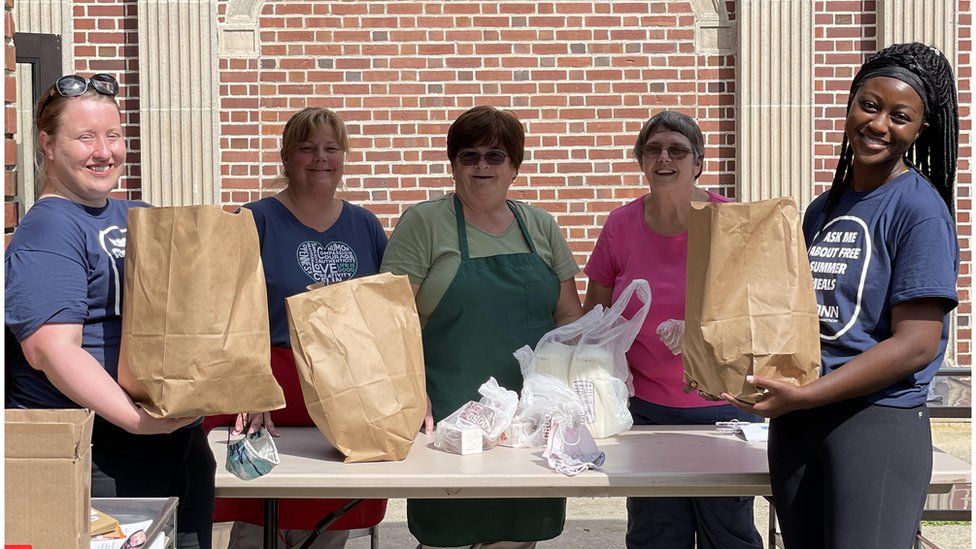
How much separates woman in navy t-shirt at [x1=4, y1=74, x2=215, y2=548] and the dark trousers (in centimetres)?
139

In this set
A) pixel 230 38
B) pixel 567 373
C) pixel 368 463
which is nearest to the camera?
pixel 368 463

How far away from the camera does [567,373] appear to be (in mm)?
2855

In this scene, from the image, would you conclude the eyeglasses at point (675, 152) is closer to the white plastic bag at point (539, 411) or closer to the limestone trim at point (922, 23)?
the white plastic bag at point (539, 411)

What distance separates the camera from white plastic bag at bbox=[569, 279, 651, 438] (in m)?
2.84

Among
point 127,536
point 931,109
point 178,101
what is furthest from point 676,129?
point 178,101

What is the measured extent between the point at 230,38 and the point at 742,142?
284 cm

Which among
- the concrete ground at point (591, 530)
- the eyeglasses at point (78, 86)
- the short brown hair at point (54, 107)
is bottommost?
the concrete ground at point (591, 530)

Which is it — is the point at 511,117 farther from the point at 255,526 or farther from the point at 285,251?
the point at 255,526

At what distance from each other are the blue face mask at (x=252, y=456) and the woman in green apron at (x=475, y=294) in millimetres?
543

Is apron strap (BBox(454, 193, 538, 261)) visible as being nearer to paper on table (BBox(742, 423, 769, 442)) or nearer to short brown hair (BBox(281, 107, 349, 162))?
short brown hair (BBox(281, 107, 349, 162))

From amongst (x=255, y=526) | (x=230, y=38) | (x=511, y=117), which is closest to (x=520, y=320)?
(x=511, y=117)

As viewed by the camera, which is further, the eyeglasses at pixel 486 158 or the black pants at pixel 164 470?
the eyeglasses at pixel 486 158

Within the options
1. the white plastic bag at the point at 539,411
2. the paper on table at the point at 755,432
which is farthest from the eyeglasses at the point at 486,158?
the paper on table at the point at 755,432

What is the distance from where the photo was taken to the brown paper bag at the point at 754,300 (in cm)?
222
